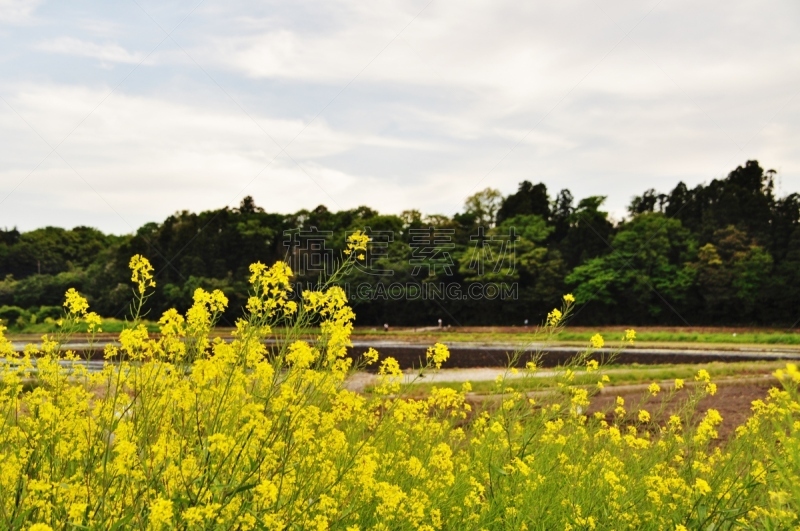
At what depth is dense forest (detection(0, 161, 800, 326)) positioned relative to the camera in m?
34.8

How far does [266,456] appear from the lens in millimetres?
2594

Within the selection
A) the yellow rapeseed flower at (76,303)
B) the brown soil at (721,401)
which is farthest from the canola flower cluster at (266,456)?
the brown soil at (721,401)

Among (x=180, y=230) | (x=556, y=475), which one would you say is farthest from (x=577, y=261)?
(x=556, y=475)

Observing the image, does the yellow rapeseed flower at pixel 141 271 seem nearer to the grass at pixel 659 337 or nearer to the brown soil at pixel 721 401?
the brown soil at pixel 721 401

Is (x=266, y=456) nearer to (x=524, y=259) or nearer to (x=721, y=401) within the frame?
(x=721, y=401)

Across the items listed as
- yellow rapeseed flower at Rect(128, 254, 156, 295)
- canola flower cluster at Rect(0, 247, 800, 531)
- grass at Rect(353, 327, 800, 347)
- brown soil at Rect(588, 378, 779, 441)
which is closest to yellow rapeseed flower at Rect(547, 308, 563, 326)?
canola flower cluster at Rect(0, 247, 800, 531)

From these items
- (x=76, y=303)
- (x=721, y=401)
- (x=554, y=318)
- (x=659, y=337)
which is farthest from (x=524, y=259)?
(x=76, y=303)

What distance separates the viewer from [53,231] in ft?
182

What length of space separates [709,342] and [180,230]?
34.0 metres

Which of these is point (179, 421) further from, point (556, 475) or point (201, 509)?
point (556, 475)

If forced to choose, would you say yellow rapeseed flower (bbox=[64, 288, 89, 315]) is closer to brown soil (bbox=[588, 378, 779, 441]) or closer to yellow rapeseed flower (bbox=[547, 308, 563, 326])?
yellow rapeseed flower (bbox=[547, 308, 563, 326])

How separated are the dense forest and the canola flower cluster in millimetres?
29740

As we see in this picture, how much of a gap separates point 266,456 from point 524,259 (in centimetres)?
3700

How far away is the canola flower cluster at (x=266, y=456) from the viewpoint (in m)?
2.45
